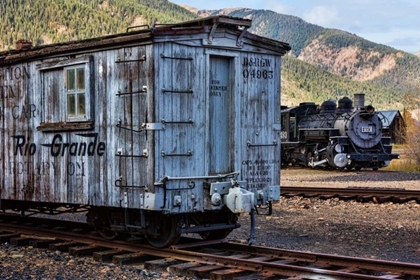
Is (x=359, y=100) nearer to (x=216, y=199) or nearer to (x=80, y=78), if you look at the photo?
(x=80, y=78)

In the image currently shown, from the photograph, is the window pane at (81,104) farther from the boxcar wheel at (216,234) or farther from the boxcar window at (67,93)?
the boxcar wheel at (216,234)

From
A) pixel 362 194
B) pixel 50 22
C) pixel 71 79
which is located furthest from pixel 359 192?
pixel 50 22

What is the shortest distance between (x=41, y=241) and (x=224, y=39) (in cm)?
437

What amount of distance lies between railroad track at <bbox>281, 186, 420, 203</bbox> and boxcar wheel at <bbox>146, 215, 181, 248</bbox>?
8462 mm

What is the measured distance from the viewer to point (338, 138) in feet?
98.1

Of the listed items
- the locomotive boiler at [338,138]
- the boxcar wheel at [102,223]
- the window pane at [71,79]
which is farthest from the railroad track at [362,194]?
the locomotive boiler at [338,138]

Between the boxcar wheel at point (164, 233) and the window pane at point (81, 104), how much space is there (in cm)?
216

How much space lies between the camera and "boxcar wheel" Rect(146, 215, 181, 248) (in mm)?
9383

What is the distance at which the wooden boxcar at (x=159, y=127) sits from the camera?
9.16 m

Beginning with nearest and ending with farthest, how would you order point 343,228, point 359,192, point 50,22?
1. point 343,228
2. point 359,192
3. point 50,22

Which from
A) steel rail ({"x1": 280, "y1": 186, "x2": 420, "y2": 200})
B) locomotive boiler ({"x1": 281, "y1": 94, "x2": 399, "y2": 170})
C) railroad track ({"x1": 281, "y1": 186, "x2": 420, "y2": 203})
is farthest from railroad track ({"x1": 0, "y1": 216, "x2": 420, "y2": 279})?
locomotive boiler ({"x1": 281, "y1": 94, "x2": 399, "y2": 170})

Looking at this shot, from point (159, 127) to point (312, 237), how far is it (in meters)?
4.11

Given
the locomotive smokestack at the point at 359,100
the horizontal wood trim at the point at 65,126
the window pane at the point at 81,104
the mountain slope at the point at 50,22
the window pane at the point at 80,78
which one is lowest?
the horizontal wood trim at the point at 65,126

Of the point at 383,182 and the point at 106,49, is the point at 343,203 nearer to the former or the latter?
the point at 383,182
